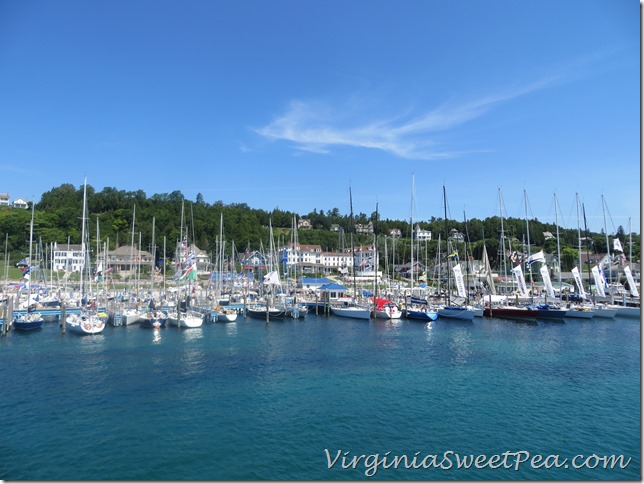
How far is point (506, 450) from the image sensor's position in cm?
1783

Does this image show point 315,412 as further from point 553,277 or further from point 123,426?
point 553,277

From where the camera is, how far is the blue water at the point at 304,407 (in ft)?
54.0

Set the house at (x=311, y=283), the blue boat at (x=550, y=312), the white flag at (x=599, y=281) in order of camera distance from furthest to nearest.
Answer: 1. the house at (x=311, y=283)
2. the white flag at (x=599, y=281)
3. the blue boat at (x=550, y=312)

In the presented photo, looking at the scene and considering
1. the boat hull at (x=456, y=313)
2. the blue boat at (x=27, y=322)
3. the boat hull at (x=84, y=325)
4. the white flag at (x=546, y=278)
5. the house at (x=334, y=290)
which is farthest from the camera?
the house at (x=334, y=290)

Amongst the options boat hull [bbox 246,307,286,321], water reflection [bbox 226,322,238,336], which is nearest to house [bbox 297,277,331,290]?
boat hull [bbox 246,307,286,321]

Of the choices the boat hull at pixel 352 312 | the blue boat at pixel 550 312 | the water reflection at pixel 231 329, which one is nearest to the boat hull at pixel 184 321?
the water reflection at pixel 231 329

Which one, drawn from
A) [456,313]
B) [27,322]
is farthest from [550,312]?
[27,322]

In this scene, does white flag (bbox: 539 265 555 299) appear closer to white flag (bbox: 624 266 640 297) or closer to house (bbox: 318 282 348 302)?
white flag (bbox: 624 266 640 297)

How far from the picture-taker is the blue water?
1647 centimetres

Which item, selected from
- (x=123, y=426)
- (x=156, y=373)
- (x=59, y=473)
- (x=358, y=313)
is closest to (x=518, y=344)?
(x=358, y=313)

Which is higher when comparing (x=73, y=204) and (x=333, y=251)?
(x=73, y=204)

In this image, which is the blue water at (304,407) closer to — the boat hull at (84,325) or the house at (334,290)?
the boat hull at (84,325)

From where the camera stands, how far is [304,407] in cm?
2214

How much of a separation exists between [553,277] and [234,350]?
99.0m
